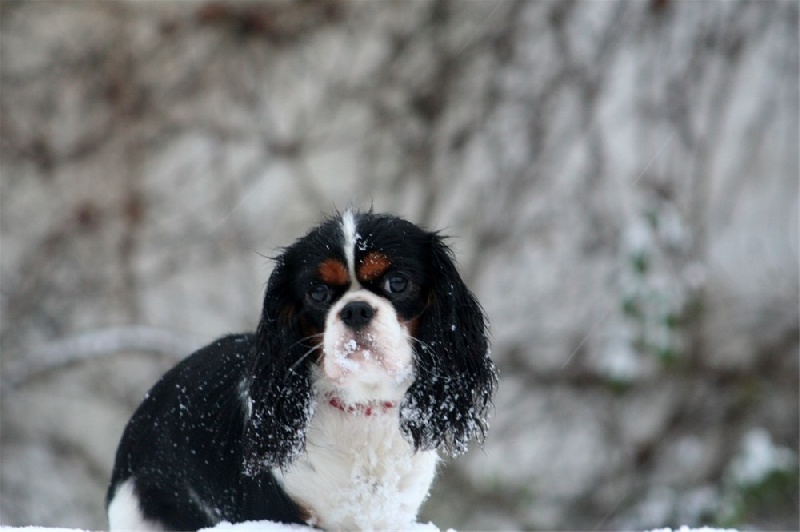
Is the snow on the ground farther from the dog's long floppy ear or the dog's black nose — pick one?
the dog's black nose

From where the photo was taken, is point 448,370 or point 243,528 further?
point 448,370

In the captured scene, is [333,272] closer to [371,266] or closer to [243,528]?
[371,266]

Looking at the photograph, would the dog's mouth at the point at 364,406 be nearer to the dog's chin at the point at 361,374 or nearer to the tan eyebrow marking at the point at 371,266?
the dog's chin at the point at 361,374

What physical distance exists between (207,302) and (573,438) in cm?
341

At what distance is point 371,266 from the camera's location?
316 centimetres

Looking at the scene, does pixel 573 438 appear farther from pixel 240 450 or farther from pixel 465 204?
pixel 240 450

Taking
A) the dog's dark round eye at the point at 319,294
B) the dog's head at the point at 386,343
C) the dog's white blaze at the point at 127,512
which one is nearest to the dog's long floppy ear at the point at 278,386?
the dog's head at the point at 386,343

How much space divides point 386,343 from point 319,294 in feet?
0.93

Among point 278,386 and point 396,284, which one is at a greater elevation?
point 396,284

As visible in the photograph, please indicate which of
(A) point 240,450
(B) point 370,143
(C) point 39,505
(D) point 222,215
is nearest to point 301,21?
(B) point 370,143

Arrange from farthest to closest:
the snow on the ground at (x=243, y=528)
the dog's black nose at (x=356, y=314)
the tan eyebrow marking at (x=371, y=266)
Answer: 1. the tan eyebrow marking at (x=371, y=266)
2. the dog's black nose at (x=356, y=314)
3. the snow on the ground at (x=243, y=528)

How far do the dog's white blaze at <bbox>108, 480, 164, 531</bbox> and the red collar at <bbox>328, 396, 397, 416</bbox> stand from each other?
2.40 feet

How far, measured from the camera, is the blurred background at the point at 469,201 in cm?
909

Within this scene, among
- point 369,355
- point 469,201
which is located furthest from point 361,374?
point 469,201
